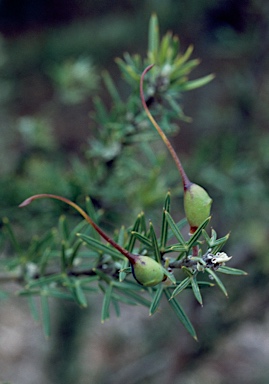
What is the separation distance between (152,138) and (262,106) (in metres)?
0.33

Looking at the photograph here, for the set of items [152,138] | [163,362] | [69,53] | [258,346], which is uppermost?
[152,138]

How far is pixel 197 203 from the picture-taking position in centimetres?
28

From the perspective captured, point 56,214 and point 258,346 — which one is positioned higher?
point 56,214

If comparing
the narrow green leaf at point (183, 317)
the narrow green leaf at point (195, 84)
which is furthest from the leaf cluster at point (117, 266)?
the narrow green leaf at point (195, 84)

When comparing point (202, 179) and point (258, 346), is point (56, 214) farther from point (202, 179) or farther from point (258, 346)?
point (258, 346)

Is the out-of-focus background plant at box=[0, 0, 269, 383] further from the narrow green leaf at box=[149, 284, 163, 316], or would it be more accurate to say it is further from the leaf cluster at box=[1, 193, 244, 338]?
the narrow green leaf at box=[149, 284, 163, 316]

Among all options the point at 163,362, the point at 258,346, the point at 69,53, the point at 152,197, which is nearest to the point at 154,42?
the point at 152,197

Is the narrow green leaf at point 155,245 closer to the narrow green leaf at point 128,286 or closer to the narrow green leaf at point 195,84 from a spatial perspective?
the narrow green leaf at point 128,286

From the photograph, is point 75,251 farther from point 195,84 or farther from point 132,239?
point 195,84

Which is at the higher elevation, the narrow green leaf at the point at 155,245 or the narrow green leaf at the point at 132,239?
the narrow green leaf at the point at 155,245

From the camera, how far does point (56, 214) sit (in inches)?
20.7

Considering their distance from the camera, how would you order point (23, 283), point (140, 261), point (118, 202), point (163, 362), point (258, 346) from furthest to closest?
point (258, 346) → point (163, 362) → point (118, 202) → point (23, 283) → point (140, 261)

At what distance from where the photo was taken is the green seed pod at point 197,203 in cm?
27

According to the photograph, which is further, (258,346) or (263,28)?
(258,346)
